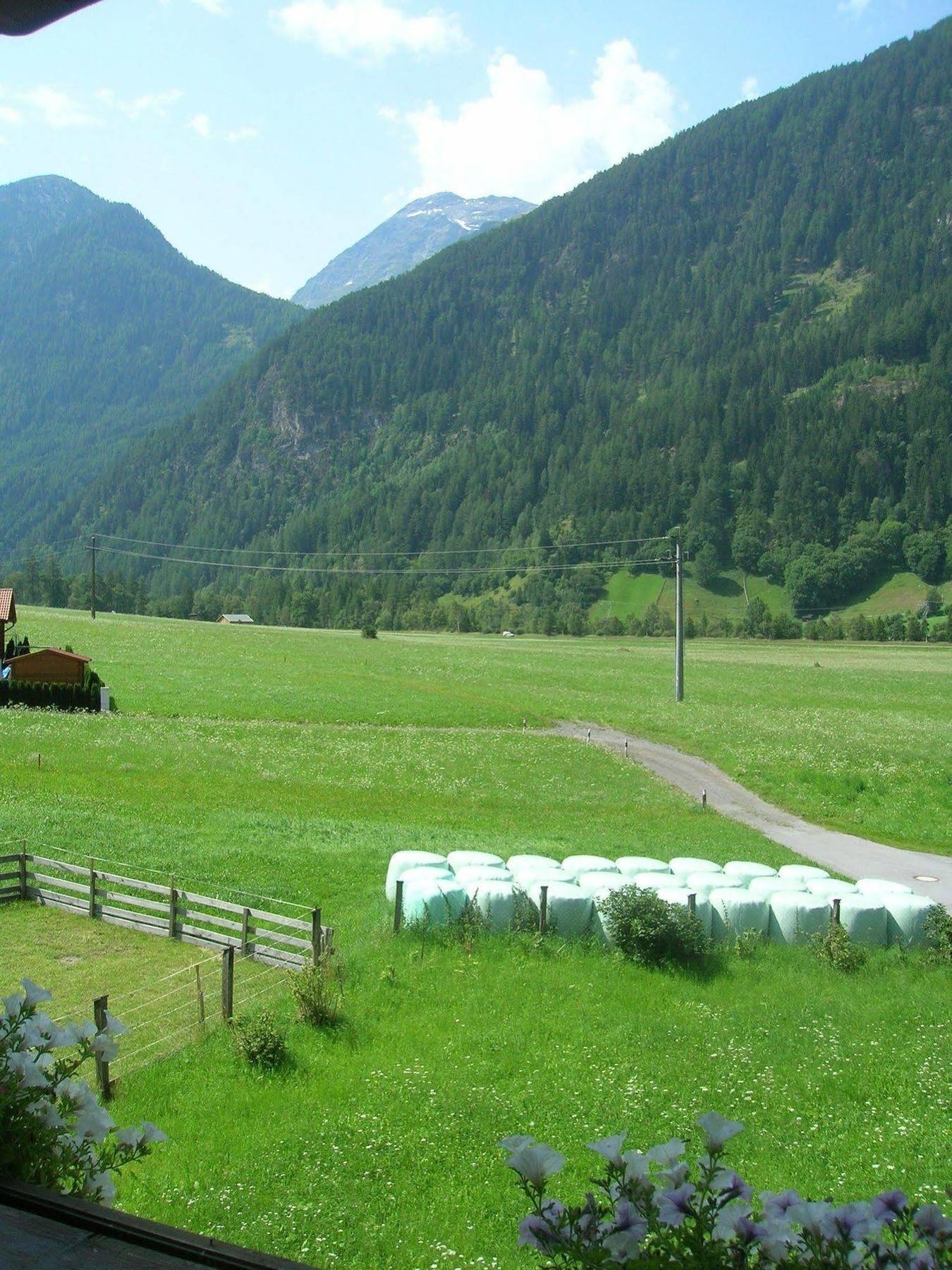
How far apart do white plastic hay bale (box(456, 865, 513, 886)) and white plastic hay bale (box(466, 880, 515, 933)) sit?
0.62 metres

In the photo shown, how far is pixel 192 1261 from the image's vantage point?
10.6 feet

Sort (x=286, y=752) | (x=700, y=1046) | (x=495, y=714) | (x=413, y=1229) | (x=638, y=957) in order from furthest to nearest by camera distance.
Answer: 1. (x=495, y=714)
2. (x=286, y=752)
3. (x=638, y=957)
4. (x=700, y=1046)
5. (x=413, y=1229)

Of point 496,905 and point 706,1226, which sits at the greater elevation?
point 706,1226

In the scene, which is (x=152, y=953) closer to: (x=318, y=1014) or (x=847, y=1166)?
(x=318, y=1014)

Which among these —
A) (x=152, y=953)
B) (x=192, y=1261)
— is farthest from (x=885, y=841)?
(x=192, y=1261)

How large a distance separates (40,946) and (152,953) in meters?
2.21

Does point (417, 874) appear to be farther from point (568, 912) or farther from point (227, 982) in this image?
point (227, 982)

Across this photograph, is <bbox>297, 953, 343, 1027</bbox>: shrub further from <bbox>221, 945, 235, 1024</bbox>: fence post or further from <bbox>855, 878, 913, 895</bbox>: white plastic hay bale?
<bbox>855, 878, 913, 895</bbox>: white plastic hay bale

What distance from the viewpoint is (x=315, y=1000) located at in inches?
632

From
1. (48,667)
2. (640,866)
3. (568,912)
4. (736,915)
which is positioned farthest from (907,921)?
(48,667)

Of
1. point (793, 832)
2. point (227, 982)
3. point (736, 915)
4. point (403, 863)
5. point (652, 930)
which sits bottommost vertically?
point (793, 832)

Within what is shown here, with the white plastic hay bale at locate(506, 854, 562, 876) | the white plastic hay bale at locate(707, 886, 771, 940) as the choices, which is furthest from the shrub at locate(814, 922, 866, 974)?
the white plastic hay bale at locate(506, 854, 562, 876)

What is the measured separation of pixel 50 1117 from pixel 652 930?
→ 16.7m

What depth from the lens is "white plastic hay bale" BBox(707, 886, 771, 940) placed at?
858 inches
